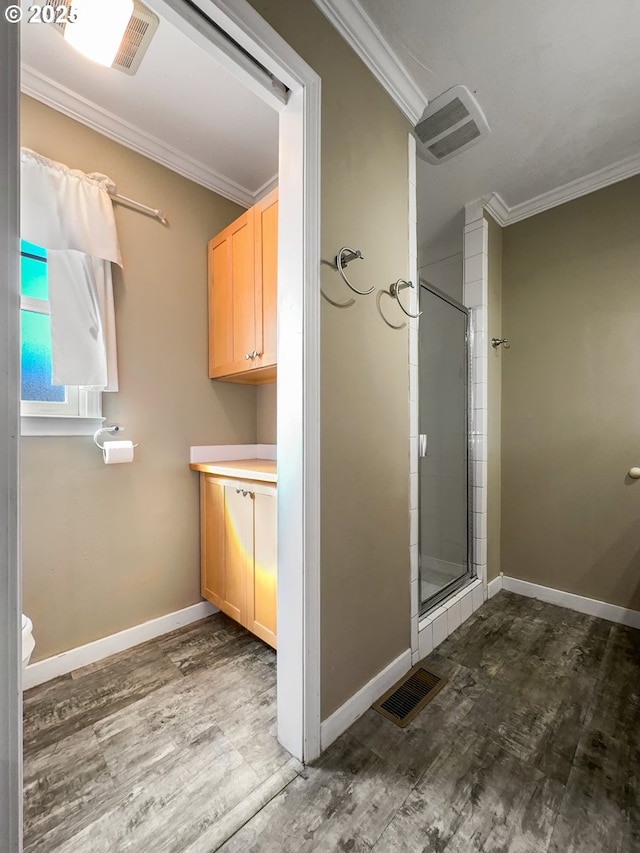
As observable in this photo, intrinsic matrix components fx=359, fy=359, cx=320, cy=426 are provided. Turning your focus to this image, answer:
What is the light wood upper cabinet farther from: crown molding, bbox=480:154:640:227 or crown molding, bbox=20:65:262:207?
crown molding, bbox=480:154:640:227

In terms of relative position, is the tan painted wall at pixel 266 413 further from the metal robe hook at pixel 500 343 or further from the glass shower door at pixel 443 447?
the metal robe hook at pixel 500 343

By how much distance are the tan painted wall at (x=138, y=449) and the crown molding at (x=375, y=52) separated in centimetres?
113

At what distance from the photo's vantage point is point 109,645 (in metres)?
1.71

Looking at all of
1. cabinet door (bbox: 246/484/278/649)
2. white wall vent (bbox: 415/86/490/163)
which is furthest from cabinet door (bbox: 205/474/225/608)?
white wall vent (bbox: 415/86/490/163)

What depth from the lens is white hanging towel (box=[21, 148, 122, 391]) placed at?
4.91ft

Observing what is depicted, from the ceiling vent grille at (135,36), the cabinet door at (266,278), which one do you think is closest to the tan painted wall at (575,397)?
the cabinet door at (266,278)

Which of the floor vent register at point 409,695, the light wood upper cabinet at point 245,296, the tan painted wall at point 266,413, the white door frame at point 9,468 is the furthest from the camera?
the tan painted wall at point 266,413

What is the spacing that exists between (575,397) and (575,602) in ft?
4.08

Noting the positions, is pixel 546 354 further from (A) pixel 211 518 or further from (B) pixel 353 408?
(A) pixel 211 518

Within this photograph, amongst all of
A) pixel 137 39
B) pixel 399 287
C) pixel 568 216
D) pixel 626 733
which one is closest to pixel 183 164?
pixel 137 39

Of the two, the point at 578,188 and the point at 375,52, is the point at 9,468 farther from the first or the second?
the point at 578,188

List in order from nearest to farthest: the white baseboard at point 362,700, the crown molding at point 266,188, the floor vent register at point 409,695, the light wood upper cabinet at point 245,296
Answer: the white baseboard at point 362,700 < the floor vent register at point 409,695 < the light wood upper cabinet at point 245,296 < the crown molding at point 266,188

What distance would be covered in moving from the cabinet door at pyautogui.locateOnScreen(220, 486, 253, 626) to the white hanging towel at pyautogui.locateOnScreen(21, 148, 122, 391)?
0.80 metres

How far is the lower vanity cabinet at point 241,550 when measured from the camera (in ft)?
→ 5.20
